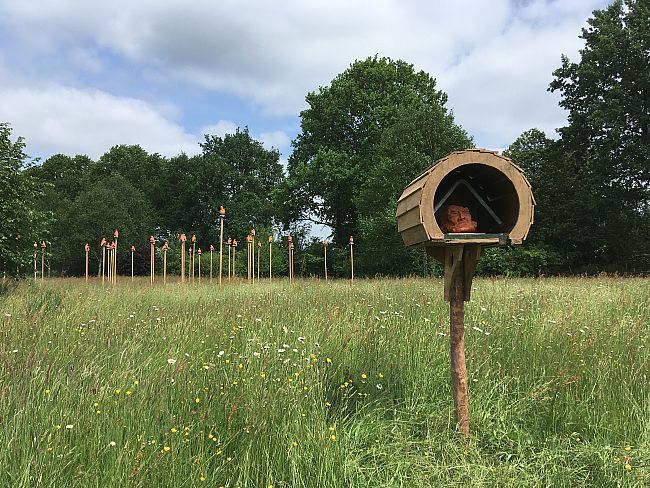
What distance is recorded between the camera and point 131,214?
36.3m

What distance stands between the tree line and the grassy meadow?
9025 mm

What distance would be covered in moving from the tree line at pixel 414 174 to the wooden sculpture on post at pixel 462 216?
10650mm

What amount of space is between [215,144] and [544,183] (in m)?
27.7

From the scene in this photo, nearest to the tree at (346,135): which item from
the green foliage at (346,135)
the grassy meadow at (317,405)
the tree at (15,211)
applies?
the green foliage at (346,135)

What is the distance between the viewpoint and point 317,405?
10.3 ft

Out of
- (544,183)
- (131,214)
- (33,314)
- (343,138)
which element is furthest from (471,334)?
(131,214)

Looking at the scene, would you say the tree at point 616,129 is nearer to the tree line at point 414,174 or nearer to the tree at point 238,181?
the tree line at point 414,174

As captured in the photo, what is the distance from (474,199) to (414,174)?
15.8 metres

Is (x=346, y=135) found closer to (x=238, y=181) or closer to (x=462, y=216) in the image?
(x=238, y=181)

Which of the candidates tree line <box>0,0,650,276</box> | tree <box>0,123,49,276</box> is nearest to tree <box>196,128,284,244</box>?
tree line <box>0,0,650,276</box>

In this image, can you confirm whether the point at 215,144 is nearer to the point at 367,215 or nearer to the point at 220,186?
the point at 220,186

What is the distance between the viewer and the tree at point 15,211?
10.7 meters

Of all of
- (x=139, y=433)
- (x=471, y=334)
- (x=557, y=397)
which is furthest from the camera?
(x=471, y=334)

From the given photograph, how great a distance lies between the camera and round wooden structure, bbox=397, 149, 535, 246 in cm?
290
